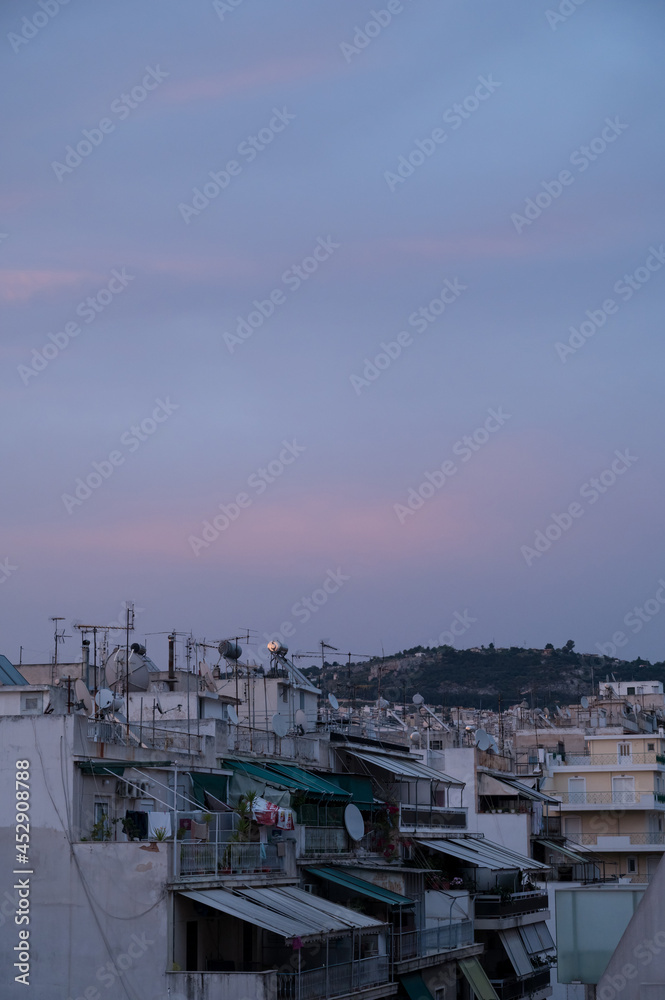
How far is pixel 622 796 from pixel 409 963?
34975 mm

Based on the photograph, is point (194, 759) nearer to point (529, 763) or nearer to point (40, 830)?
point (40, 830)

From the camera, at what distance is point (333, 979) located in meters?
33.8

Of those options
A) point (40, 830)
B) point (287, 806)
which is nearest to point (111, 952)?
point (40, 830)

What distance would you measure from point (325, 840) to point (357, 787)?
4.92 metres

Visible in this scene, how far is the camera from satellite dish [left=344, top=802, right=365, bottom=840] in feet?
135

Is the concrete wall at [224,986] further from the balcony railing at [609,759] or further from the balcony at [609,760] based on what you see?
the balcony railing at [609,759]

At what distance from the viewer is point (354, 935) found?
117ft

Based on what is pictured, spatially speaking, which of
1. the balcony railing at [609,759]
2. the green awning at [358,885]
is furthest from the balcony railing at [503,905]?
the balcony railing at [609,759]

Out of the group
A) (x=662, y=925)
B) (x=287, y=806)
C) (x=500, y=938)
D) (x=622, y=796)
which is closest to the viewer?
(x=662, y=925)

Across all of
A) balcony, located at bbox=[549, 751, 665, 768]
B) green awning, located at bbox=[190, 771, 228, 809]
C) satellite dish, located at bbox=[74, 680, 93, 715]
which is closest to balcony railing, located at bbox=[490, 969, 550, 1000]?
satellite dish, located at bbox=[74, 680, 93, 715]

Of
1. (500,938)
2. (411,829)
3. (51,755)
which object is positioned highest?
(51,755)

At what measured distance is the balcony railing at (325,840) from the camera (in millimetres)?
38688

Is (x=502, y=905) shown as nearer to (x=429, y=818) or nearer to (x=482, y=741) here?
(x=429, y=818)

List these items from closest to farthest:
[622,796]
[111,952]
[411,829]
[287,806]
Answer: [111,952] → [287,806] → [411,829] → [622,796]
